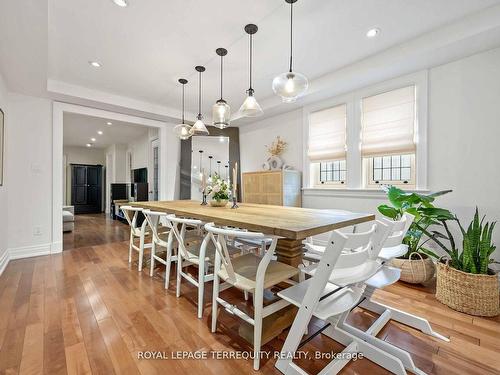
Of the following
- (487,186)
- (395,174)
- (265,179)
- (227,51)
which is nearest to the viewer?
(487,186)

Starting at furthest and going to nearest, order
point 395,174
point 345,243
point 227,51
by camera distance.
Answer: point 395,174, point 227,51, point 345,243

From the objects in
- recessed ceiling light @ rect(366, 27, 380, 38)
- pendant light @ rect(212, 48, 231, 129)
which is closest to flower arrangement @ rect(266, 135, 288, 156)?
pendant light @ rect(212, 48, 231, 129)

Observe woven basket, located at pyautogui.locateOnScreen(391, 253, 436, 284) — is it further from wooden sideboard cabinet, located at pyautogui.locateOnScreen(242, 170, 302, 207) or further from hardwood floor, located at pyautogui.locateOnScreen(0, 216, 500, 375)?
wooden sideboard cabinet, located at pyautogui.locateOnScreen(242, 170, 302, 207)

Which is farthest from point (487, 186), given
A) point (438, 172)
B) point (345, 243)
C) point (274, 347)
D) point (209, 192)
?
point (209, 192)

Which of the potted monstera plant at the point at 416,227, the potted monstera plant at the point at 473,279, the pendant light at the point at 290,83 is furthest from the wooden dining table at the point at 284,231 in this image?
the pendant light at the point at 290,83

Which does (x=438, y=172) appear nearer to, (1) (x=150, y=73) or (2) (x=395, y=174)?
(2) (x=395, y=174)

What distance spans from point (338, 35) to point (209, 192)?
2.17 meters

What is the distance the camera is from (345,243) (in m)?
1.01

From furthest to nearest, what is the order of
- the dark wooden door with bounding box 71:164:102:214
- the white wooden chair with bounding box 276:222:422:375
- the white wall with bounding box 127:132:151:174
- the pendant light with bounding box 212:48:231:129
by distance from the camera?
1. the dark wooden door with bounding box 71:164:102:214
2. the white wall with bounding box 127:132:151:174
3. the pendant light with bounding box 212:48:231:129
4. the white wooden chair with bounding box 276:222:422:375

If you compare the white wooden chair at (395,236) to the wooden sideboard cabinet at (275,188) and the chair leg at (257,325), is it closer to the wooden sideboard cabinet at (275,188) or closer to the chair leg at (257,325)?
the chair leg at (257,325)

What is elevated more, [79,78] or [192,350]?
[79,78]

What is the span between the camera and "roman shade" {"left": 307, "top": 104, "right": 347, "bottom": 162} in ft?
11.4

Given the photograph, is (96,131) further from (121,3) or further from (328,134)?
(328,134)

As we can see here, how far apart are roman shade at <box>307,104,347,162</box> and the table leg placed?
224 centimetres
